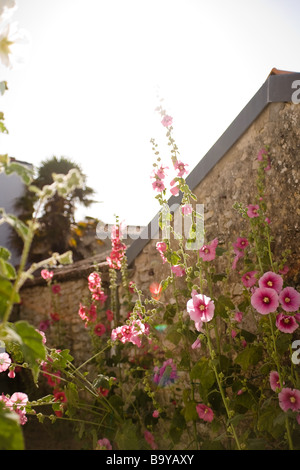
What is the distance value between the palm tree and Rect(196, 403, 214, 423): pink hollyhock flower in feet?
28.0

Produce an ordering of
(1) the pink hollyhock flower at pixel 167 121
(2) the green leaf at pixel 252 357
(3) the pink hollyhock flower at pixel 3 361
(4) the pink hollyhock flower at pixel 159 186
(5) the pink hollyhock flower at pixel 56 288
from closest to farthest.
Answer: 1. (3) the pink hollyhock flower at pixel 3 361
2. (2) the green leaf at pixel 252 357
3. (1) the pink hollyhock flower at pixel 167 121
4. (4) the pink hollyhock flower at pixel 159 186
5. (5) the pink hollyhock flower at pixel 56 288

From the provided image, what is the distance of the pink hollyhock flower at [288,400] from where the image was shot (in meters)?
2.10

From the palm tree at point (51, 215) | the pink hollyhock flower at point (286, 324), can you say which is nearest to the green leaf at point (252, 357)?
the pink hollyhock flower at point (286, 324)

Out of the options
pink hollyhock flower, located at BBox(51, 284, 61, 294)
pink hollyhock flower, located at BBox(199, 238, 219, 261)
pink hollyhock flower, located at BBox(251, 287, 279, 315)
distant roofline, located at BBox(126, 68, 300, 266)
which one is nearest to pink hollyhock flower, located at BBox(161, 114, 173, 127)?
distant roofline, located at BBox(126, 68, 300, 266)

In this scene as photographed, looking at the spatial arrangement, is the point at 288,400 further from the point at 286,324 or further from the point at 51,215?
the point at 51,215

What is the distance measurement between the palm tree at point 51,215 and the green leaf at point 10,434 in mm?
9998

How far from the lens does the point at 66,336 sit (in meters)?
6.51

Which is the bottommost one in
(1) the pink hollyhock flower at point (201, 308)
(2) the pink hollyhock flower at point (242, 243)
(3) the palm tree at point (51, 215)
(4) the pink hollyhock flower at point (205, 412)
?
(4) the pink hollyhock flower at point (205, 412)

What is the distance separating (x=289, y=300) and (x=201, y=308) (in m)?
0.49

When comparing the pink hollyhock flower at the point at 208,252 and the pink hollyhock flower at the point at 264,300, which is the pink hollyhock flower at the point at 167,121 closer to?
the pink hollyhock flower at the point at 208,252

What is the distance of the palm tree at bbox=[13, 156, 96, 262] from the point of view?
10992 millimetres
